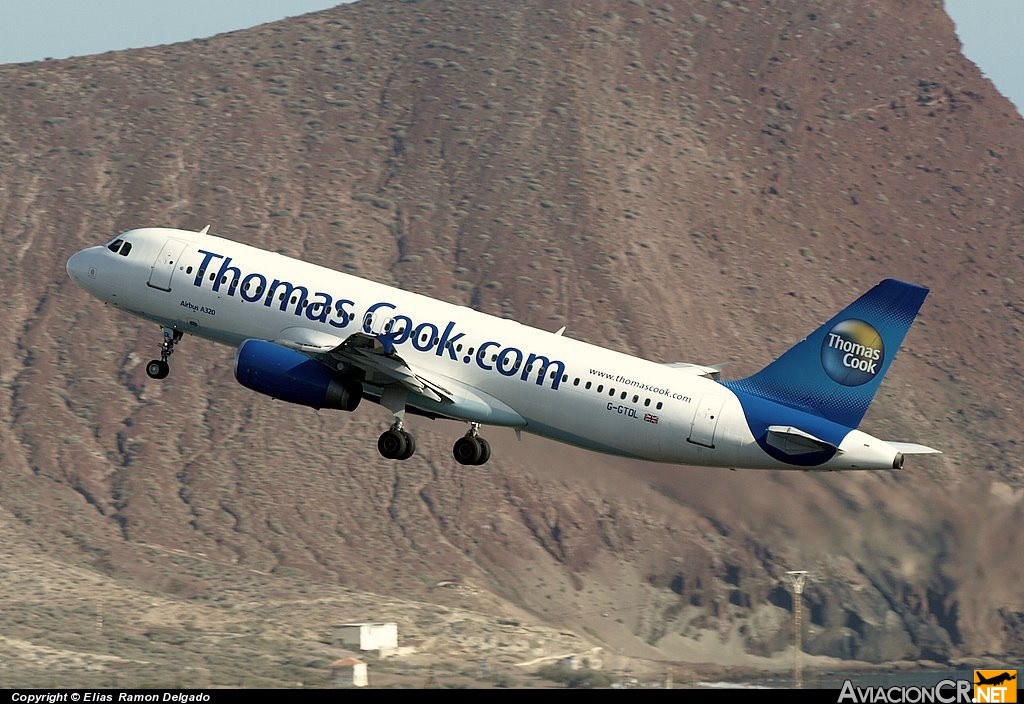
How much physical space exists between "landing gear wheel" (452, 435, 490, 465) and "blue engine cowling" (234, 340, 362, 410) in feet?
16.3

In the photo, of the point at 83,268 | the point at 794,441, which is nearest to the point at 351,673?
the point at 83,268

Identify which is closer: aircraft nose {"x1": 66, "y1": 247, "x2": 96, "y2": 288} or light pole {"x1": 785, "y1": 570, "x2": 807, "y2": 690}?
aircraft nose {"x1": 66, "y1": 247, "x2": 96, "y2": 288}

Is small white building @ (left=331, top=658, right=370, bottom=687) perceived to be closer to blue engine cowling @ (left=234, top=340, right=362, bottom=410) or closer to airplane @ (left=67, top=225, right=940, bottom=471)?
airplane @ (left=67, top=225, right=940, bottom=471)

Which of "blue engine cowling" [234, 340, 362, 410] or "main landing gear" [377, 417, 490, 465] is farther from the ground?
"blue engine cowling" [234, 340, 362, 410]

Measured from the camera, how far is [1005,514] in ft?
329

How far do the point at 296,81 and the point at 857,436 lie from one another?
104m

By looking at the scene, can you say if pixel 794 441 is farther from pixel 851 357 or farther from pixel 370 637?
pixel 370 637

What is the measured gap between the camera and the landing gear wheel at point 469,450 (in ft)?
186

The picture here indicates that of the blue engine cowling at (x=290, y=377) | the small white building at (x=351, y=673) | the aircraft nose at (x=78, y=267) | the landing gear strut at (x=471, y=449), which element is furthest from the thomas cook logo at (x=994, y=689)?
the small white building at (x=351, y=673)

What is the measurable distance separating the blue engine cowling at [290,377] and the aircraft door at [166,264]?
498cm

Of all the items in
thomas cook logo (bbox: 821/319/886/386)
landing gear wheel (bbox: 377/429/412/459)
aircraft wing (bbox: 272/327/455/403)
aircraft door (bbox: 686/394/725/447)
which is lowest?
aircraft door (bbox: 686/394/725/447)

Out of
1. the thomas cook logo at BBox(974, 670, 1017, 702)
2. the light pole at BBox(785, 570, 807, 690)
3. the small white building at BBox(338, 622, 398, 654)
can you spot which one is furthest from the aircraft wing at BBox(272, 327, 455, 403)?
the light pole at BBox(785, 570, 807, 690)

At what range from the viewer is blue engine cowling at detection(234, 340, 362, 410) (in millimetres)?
52500

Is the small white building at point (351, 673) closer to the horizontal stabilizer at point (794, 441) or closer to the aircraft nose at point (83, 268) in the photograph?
the aircraft nose at point (83, 268)
